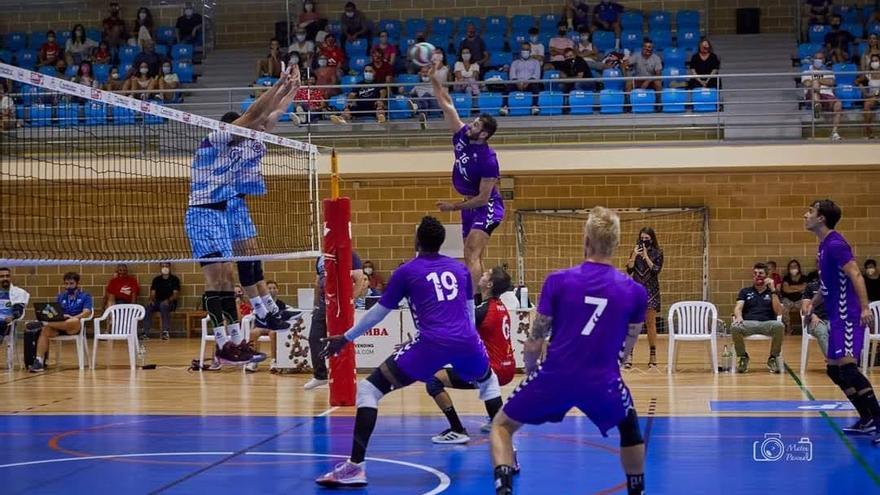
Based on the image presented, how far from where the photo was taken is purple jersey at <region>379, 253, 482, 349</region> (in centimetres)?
829

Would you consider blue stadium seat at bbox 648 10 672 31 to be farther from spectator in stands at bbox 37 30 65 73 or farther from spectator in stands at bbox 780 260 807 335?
spectator in stands at bbox 37 30 65 73

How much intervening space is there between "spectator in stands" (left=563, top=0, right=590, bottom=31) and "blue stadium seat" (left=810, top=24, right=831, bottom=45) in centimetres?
465

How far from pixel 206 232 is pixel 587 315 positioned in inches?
169

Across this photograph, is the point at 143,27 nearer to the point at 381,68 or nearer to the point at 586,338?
the point at 381,68

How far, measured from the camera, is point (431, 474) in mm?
8734

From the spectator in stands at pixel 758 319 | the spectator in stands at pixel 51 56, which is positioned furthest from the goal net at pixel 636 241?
the spectator in stands at pixel 51 56

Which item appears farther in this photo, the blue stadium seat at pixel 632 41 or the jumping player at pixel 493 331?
the blue stadium seat at pixel 632 41

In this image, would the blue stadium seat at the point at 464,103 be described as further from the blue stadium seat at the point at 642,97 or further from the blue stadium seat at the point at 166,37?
the blue stadium seat at the point at 166,37

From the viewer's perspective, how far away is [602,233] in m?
6.20

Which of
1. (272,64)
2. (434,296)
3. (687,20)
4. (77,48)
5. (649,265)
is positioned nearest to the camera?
(434,296)

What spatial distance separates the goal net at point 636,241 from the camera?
22.6 metres

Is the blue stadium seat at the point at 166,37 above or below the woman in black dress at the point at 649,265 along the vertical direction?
above

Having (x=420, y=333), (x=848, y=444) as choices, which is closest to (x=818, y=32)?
(x=848, y=444)

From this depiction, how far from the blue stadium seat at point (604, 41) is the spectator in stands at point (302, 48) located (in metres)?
6.01
